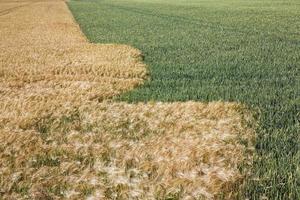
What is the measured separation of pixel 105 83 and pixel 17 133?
424 centimetres

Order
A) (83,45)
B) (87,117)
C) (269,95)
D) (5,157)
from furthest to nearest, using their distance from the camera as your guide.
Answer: (83,45) → (269,95) → (87,117) → (5,157)

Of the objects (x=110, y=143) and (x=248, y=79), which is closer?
(x=110, y=143)

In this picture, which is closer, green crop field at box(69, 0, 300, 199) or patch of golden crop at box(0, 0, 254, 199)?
patch of golden crop at box(0, 0, 254, 199)

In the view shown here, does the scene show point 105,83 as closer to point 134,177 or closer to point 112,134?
point 112,134

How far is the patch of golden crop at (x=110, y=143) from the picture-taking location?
575 cm

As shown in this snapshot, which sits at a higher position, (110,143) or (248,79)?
(110,143)

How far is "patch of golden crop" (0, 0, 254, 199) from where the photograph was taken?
5.75 m

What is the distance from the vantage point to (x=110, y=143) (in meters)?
7.27

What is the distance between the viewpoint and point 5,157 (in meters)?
6.81

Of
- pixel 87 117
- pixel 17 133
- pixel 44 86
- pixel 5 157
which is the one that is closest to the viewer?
pixel 5 157

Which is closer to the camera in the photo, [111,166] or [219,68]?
[111,166]

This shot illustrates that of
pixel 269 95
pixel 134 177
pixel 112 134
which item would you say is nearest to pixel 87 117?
pixel 112 134

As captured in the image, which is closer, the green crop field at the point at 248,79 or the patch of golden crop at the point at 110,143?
the patch of golden crop at the point at 110,143

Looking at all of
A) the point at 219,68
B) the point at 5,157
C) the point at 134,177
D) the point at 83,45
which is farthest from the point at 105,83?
the point at 83,45
